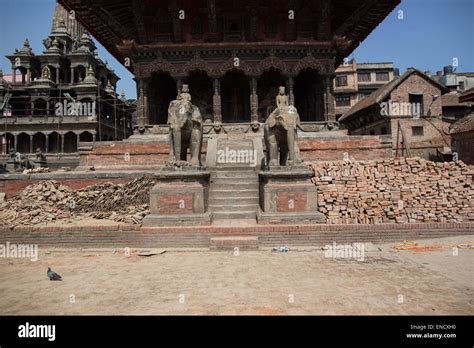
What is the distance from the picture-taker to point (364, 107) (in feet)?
101

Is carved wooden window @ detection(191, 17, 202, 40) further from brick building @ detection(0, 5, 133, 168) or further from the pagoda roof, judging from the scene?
brick building @ detection(0, 5, 133, 168)

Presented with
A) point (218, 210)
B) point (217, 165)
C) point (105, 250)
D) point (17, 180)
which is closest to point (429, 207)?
point (218, 210)

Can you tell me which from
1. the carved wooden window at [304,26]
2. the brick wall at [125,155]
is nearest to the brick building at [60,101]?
the brick wall at [125,155]

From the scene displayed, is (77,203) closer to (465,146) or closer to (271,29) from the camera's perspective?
(271,29)

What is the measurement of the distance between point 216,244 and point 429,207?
6366 mm

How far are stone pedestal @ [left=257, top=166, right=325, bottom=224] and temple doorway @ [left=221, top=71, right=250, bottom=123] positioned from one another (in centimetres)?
1130

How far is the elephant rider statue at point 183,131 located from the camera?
10.1 m

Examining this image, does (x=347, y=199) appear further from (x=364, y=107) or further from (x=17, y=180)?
(x=364, y=107)

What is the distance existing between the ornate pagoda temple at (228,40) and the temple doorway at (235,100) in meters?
1.27

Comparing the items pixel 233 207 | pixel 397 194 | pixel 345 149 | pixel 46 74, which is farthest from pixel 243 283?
pixel 46 74

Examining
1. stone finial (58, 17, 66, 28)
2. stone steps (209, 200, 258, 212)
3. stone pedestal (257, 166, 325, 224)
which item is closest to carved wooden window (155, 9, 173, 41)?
stone steps (209, 200, 258, 212)

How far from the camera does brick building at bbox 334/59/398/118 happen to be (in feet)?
169

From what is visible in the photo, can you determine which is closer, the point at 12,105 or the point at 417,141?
the point at 417,141
